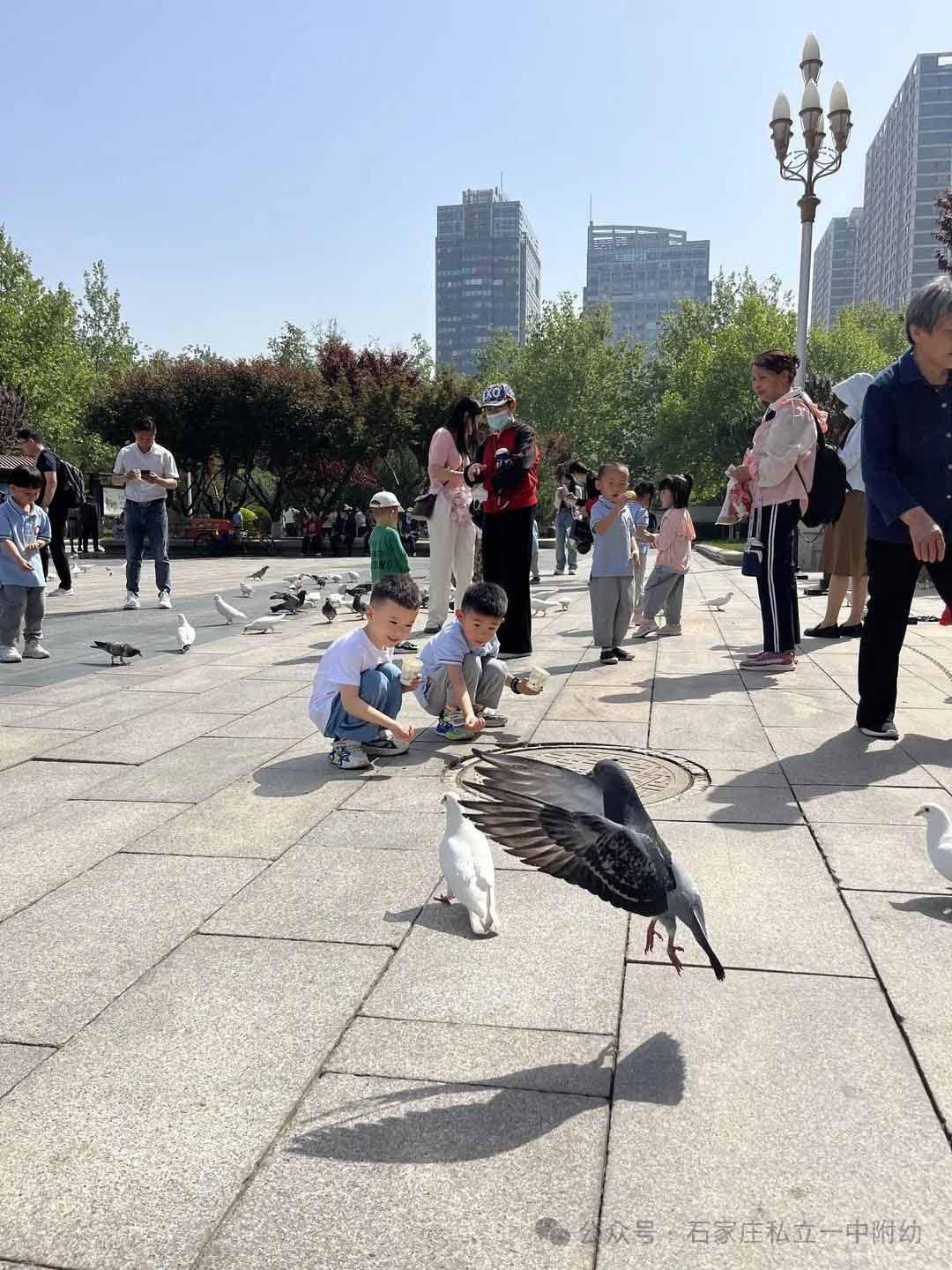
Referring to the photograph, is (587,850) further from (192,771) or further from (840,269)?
(840,269)

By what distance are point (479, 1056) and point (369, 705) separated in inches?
100

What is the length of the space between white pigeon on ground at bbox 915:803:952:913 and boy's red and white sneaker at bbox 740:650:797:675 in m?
3.75

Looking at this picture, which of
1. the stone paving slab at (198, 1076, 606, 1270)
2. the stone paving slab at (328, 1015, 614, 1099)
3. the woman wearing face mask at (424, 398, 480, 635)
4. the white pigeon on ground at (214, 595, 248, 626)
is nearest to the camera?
the stone paving slab at (198, 1076, 606, 1270)

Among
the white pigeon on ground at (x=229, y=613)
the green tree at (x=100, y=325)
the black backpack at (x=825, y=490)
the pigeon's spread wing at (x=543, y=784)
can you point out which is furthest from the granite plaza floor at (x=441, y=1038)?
the green tree at (x=100, y=325)

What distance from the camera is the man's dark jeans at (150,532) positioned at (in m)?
10.4

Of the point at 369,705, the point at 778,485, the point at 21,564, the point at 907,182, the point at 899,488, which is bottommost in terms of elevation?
the point at 369,705

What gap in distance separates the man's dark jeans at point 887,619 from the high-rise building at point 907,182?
146696mm

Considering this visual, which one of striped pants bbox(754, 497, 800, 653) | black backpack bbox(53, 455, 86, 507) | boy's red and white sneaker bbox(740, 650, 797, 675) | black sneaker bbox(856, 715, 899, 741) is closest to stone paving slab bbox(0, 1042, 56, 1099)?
black sneaker bbox(856, 715, 899, 741)

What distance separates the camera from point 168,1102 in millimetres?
1895

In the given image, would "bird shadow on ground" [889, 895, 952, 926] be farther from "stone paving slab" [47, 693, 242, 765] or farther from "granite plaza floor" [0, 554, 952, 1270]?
"stone paving slab" [47, 693, 242, 765]

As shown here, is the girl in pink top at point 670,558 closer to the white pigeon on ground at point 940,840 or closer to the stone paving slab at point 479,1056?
the white pigeon on ground at point 940,840

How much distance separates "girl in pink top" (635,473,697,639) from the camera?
8562 millimetres

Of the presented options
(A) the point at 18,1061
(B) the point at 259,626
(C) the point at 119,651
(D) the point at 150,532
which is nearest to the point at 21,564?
(C) the point at 119,651

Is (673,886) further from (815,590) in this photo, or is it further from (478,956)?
(815,590)
